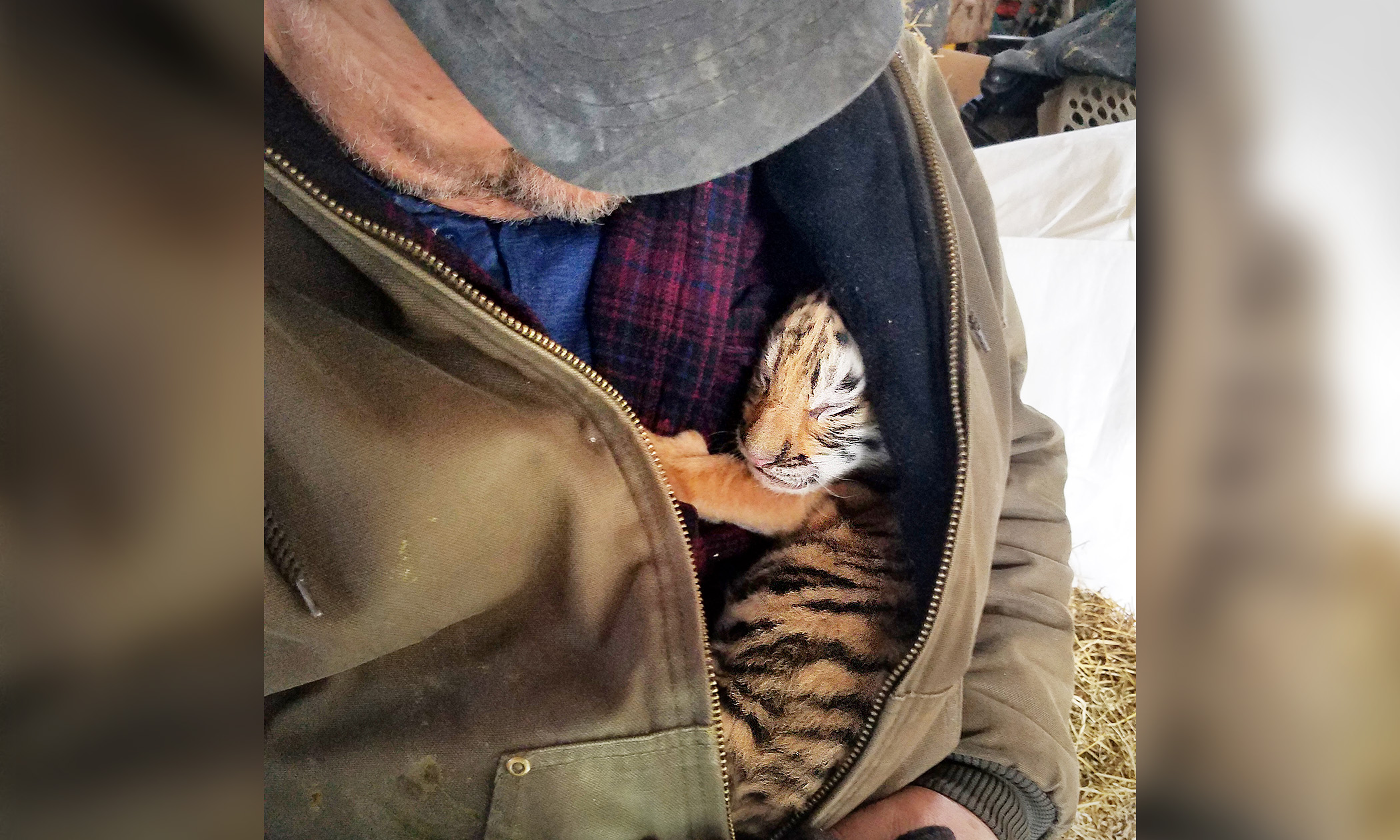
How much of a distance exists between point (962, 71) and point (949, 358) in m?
0.48

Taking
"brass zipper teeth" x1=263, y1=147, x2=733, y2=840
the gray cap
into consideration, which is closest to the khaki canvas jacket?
"brass zipper teeth" x1=263, y1=147, x2=733, y2=840

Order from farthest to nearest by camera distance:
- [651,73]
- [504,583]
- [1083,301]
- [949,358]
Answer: [1083,301], [949,358], [504,583], [651,73]

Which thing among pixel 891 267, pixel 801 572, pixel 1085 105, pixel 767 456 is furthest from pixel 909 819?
pixel 1085 105

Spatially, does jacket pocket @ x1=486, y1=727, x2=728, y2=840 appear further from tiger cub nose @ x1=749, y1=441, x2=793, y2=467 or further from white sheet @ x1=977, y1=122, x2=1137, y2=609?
white sheet @ x1=977, y1=122, x2=1137, y2=609

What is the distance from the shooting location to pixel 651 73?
0.51 m

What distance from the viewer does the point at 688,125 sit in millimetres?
518

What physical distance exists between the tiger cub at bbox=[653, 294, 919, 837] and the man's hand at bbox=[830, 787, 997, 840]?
0.06 meters

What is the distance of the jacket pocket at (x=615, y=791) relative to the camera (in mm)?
671
